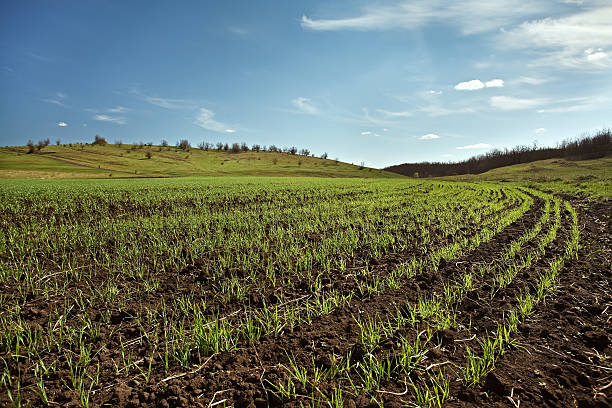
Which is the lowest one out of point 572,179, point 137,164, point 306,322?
point 306,322

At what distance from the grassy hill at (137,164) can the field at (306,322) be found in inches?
2229

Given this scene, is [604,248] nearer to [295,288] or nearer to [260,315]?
[295,288]

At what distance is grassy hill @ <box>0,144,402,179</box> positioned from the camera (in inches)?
2121

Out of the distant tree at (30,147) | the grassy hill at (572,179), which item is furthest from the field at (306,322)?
the distant tree at (30,147)

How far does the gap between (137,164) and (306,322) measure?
77.1 m

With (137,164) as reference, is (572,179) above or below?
below

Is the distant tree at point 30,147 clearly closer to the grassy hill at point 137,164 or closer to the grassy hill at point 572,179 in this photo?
the grassy hill at point 137,164

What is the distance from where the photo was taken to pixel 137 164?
68.6 metres

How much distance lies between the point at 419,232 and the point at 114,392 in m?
7.82

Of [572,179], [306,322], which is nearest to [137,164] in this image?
[306,322]

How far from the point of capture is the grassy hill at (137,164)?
177 ft

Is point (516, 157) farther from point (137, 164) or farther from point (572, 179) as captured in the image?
point (137, 164)

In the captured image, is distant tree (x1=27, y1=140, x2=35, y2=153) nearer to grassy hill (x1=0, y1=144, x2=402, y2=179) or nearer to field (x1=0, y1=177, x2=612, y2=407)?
grassy hill (x1=0, y1=144, x2=402, y2=179)

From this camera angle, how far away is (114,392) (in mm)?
2500
